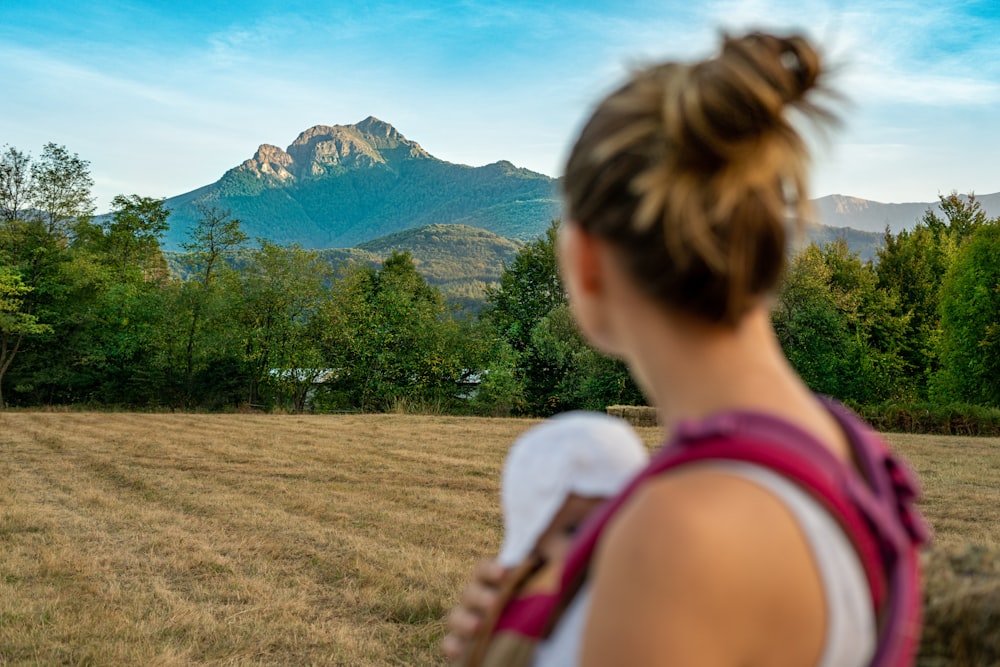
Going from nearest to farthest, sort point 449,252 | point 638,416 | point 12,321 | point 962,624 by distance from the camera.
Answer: point 962,624 < point 638,416 < point 12,321 < point 449,252

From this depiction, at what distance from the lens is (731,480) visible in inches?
27.6

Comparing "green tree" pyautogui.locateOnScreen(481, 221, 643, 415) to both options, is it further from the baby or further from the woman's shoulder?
the woman's shoulder

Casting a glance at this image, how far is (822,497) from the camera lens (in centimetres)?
72

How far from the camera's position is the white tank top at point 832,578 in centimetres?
71

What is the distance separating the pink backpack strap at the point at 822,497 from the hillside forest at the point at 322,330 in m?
26.7

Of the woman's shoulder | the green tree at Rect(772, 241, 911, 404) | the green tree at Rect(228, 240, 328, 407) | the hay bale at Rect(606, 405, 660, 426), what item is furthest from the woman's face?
the green tree at Rect(772, 241, 911, 404)

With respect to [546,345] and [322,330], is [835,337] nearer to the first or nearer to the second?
[546,345]

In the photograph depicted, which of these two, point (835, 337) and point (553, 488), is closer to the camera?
point (553, 488)

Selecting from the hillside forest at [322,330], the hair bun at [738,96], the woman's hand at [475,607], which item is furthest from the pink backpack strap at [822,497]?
the hillside forest at [322,330]

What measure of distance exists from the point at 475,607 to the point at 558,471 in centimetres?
18

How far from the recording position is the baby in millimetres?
863

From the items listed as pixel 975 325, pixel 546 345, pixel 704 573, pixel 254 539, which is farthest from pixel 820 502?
pixel 546 345

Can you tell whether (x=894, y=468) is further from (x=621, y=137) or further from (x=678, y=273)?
(x=621, y=137)

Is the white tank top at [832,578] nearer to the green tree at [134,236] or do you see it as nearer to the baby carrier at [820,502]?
the baby carrier at [820,502]
